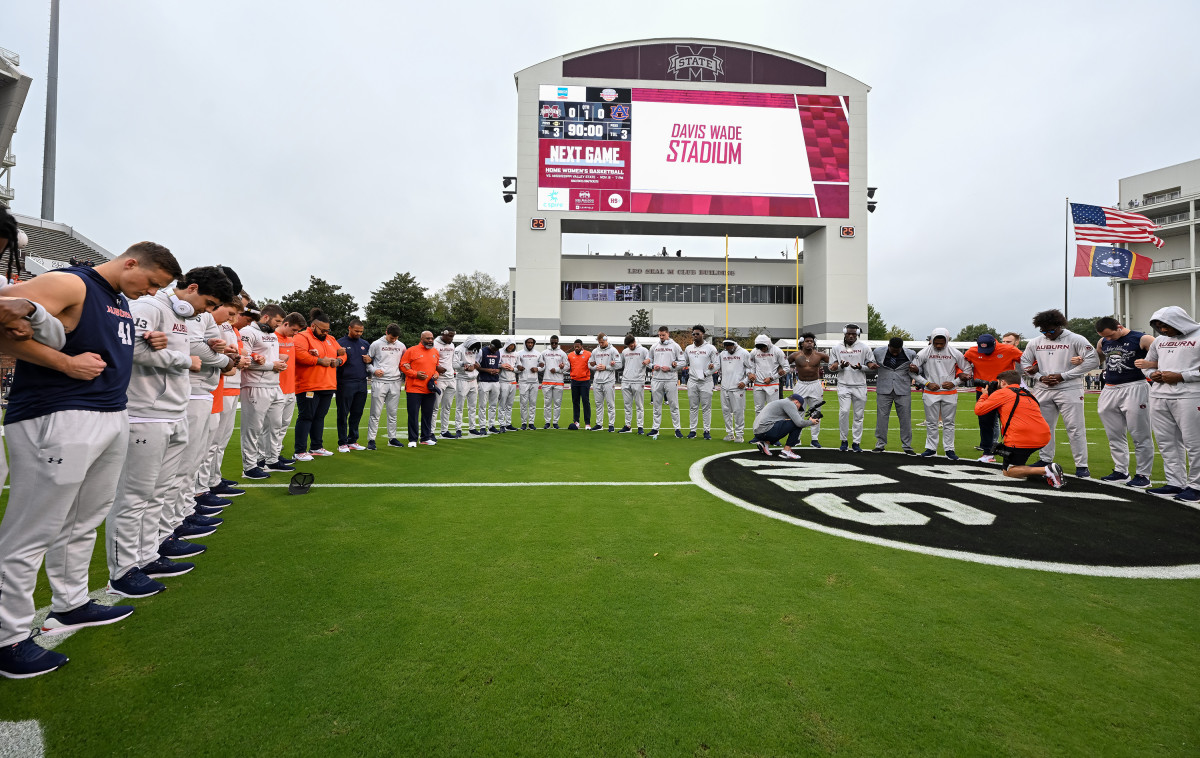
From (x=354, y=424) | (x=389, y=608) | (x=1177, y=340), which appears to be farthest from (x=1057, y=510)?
(x=354, y=424)

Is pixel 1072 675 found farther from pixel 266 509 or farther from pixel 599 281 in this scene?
pixel 599 281

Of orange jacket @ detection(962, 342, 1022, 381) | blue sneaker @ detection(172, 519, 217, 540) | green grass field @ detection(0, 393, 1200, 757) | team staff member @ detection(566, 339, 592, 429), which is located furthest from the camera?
team staff member @ detection(566, 339, 592, 429)

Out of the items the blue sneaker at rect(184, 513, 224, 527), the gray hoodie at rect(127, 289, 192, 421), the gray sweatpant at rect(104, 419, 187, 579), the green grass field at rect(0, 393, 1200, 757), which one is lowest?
the green grass field at rect(0, 393, 1200, 757)

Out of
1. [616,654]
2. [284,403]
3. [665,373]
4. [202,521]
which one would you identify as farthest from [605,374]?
[616,654]

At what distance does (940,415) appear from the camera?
31.0 ft

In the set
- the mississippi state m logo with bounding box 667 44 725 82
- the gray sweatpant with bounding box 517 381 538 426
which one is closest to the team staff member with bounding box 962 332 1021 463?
the gray sweatpant with bounding box 517 381 538 426

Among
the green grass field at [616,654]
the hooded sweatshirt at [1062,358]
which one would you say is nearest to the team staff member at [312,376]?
the green grass field at [616,654]

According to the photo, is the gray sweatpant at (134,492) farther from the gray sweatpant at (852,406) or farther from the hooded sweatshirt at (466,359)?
the gray sweatpant at (852,406)

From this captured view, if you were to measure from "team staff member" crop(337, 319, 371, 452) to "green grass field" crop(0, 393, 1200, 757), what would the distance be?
5.10 m

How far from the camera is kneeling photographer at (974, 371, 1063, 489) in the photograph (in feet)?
22.2

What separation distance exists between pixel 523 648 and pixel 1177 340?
8679mm

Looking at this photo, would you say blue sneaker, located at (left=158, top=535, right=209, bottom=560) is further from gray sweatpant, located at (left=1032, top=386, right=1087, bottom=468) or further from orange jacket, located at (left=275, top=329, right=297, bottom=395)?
gray sweatpant, located at (left=1032, top=386, right=1087, bottom=468)

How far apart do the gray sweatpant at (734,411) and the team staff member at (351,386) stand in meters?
7.18

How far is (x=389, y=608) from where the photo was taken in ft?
10.5
